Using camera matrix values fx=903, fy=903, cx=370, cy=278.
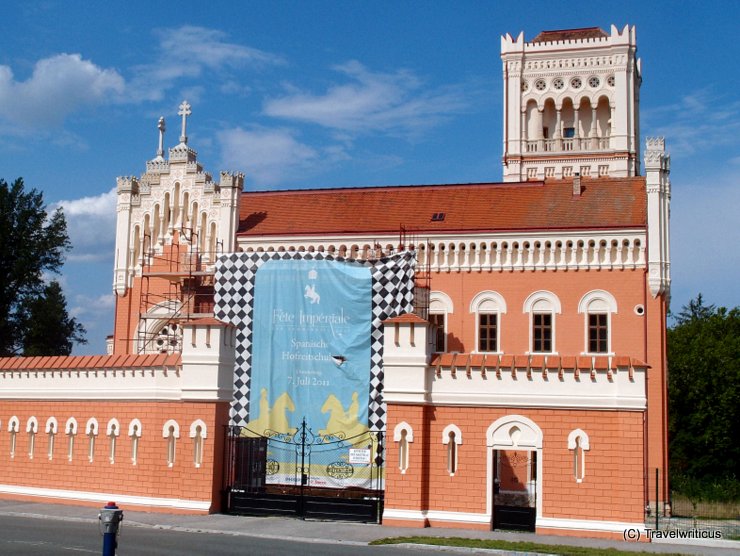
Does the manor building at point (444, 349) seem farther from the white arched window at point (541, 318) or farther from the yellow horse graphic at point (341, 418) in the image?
the yellow horse graphic at point (341, 418)

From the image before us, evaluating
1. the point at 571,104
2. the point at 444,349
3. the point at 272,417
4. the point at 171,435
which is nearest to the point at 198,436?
the point at 171,435

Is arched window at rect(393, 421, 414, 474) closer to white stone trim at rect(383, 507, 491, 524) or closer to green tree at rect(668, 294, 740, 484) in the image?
white stone trim at rect(383, 507, 491, 524)

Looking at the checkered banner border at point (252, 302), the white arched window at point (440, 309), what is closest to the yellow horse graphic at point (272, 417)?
the checkered banner border at point (252, 302)

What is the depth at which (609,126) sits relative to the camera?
153ft

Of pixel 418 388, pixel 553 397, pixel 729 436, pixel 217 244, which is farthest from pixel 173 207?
pixel 729 436

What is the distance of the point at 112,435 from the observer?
22.8 metres

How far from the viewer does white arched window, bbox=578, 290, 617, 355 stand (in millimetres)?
28703

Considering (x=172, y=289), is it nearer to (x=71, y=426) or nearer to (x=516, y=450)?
(x=71, y=426)

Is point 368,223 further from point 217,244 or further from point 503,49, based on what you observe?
point 503,49

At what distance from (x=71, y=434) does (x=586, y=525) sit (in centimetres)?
1315

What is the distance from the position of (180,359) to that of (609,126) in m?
31.3

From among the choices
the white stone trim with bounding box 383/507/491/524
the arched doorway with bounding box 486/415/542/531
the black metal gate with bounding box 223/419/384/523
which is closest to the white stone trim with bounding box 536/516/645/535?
the arched doorway with bounding box 486/415/542/531

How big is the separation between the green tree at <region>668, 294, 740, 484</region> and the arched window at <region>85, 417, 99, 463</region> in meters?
27.7

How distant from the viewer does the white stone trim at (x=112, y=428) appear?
22.8 metres
